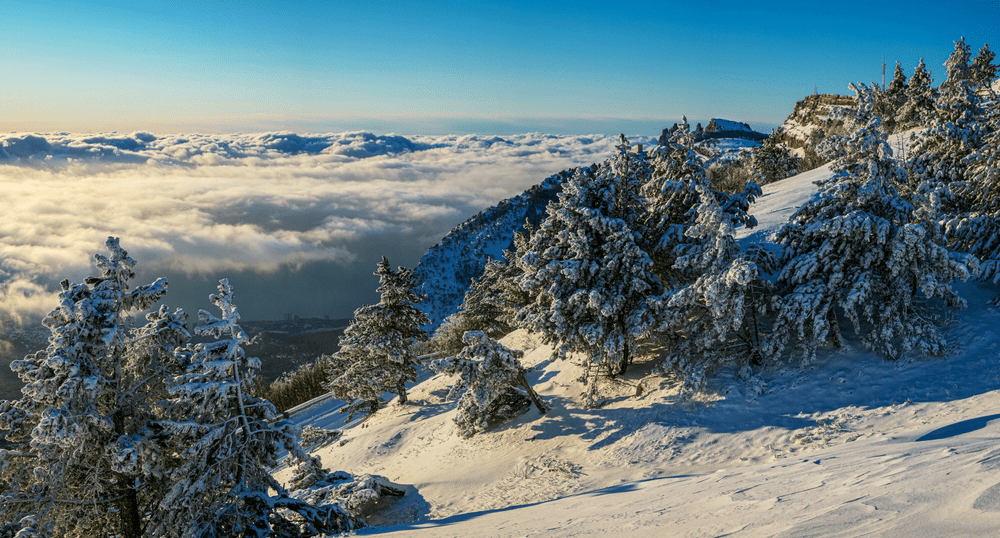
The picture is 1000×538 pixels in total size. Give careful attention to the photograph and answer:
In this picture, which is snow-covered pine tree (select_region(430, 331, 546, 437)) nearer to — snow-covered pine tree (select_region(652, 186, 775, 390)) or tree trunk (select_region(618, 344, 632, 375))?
tree trunk (select_region(618, 344, 632, 375))

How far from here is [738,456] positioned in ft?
51.7

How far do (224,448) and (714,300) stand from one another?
Answer: 14.8m

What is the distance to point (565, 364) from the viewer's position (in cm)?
2667

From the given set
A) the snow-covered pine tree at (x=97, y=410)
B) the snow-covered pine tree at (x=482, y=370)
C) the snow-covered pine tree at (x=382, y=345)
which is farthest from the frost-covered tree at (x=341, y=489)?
the snow-covered pine tree at (x=382, y=345)

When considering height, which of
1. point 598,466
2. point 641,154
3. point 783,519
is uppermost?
point 641,154

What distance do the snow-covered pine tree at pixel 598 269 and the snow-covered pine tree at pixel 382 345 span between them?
13803 millimetres

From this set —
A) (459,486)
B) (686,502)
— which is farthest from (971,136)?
(459,486)

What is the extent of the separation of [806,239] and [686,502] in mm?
12603

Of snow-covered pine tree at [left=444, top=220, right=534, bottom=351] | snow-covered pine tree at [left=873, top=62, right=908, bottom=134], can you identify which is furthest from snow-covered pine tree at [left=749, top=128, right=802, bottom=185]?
snow-covered pine tree at [left=444, top=220, right=534, bottom=351]

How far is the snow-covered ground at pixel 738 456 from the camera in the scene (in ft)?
24.4

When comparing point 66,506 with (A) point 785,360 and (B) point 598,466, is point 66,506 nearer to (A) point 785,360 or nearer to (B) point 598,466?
(B) point 598,466

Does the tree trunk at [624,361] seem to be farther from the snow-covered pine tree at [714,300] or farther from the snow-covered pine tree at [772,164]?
the snow-covered pine tree at [772,164]

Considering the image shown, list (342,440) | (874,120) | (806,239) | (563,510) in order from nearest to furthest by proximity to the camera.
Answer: (563,510)
(874,120)
(806,239)
(342,440)

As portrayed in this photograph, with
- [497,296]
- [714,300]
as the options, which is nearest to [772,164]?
[497,296]
